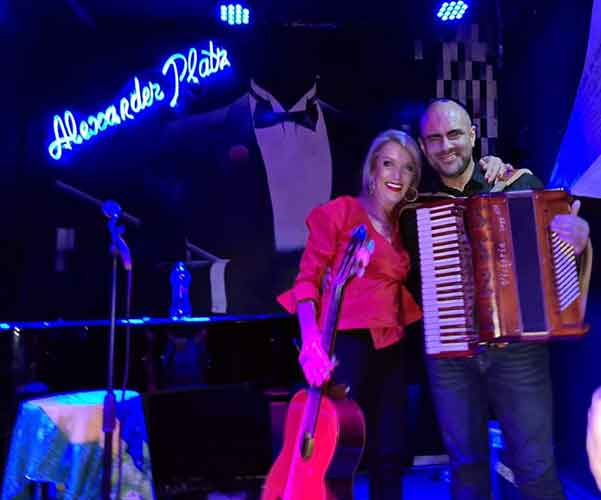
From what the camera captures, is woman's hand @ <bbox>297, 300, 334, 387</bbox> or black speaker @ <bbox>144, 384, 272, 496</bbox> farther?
black speaker @ <bbox>144, 384, 272, 496</bbox>

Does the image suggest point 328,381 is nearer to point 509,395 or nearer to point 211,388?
point 509,395

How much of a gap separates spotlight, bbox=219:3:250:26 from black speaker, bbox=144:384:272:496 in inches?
101

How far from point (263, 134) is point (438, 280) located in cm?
264

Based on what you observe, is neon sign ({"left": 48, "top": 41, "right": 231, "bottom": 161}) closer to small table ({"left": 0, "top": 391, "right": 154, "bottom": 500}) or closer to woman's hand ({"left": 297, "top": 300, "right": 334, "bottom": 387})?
small table ({"left": 0, "top": 391, "right": 154, "bottom": 500})

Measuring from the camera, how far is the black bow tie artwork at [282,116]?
173 inches

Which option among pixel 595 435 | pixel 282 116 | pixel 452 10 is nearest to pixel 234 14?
pixel 282 116

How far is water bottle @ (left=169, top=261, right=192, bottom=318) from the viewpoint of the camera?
13.3 feet

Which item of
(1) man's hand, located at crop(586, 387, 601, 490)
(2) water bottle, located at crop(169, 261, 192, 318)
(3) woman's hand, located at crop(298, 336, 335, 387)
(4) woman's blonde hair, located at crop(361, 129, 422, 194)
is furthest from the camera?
(2) water bottle, located at crop(169, 261, 192, 318)

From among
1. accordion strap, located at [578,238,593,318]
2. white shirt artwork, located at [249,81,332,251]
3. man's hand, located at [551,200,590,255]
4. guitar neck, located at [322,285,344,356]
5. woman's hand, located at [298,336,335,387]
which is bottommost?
woman's hand, located at [298,336,335,387]

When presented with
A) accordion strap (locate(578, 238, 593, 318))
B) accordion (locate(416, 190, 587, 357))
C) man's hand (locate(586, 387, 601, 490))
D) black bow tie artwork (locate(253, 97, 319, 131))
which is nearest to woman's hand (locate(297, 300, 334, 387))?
accordion (locate(416, 190, 587, 357))

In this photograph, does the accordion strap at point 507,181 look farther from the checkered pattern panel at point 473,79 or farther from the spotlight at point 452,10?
the spotlight at point 452,10

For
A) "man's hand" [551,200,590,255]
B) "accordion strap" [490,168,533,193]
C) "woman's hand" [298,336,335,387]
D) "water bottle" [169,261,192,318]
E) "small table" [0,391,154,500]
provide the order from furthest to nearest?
"water bottle" [169,261,192,318]
"small table" [0,391,154,500]
"accordion strap" [490,168,533,193]
"woman's hand" [298,336,335,387]
"man's hand" [551,200,590,255]

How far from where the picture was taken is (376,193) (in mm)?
2406

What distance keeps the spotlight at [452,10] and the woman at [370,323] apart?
7.60 feet
